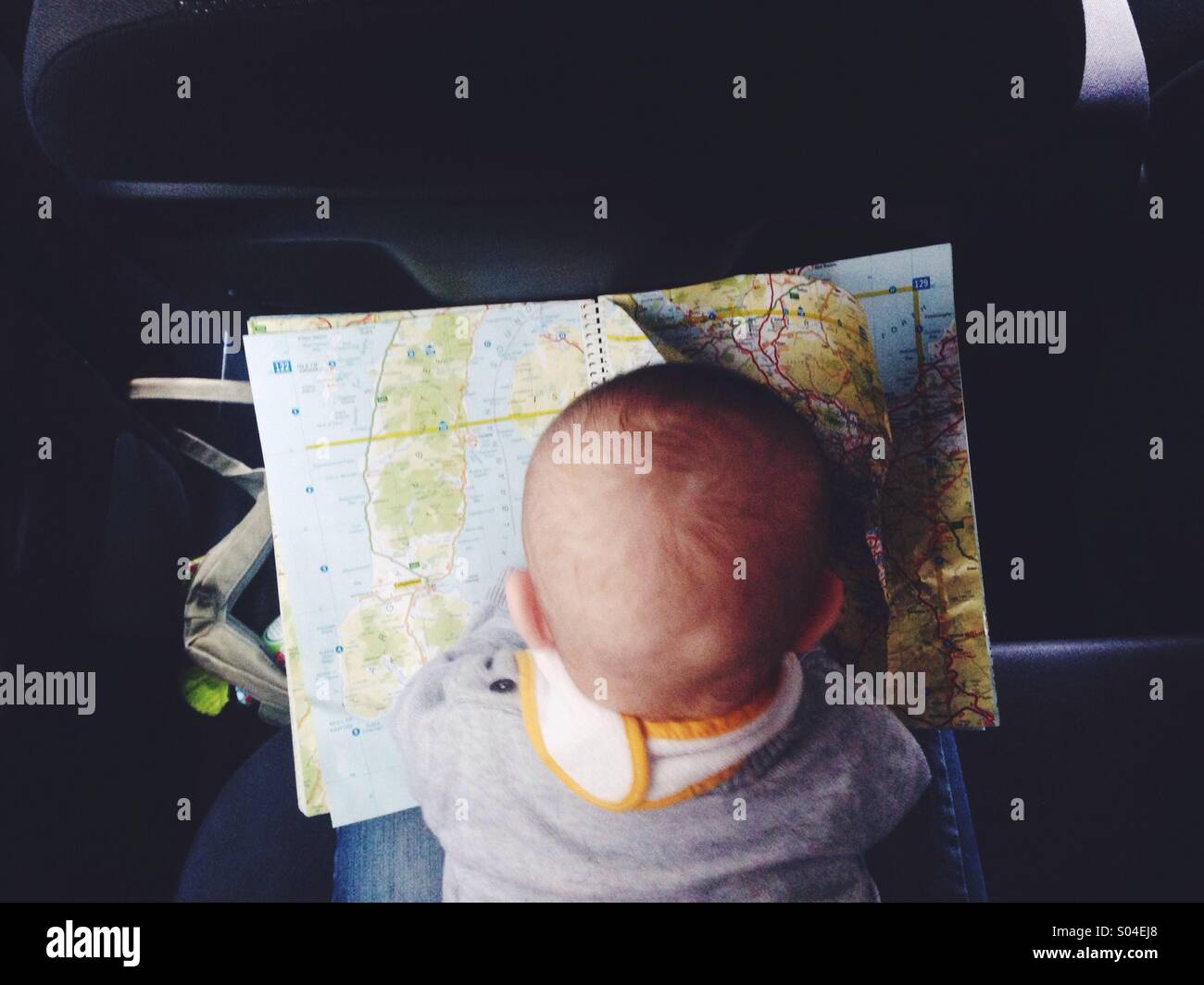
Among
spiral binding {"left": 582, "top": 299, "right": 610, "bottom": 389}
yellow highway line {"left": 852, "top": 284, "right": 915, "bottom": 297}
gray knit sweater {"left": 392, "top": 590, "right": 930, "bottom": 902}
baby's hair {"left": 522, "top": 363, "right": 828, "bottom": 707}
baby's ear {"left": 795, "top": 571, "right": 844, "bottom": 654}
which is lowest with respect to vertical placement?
gray knit sweater {"left": 392, "top": 590, "right": 930, "bottom": 902}

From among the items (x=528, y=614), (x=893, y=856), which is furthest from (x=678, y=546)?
(x=893, y=856)

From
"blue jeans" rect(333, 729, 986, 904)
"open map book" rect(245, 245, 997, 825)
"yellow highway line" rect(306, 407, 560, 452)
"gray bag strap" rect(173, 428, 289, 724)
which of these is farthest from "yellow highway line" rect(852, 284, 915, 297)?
"gray bag strap" rect(173, 428, 289, 724)

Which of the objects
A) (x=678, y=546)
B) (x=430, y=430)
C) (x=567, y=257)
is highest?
(x=567, y=257)

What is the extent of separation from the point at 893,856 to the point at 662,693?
29cm

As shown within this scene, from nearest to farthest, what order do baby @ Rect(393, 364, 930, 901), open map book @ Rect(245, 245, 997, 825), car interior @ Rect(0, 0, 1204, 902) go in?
car interior @ Rect(0, 0, 1204, 902)
baby @ Rect(393, 364, 930, 901)
open map book @ Rect(245, 245, 997, 825)

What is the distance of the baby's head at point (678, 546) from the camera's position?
0.49 meters

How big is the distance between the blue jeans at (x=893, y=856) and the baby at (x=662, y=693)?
0.14 ft

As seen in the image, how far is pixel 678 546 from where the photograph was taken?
0.49 metres

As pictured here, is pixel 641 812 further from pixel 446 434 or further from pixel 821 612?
pixel 446 434


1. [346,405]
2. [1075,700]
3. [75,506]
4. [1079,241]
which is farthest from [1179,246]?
[75,506]

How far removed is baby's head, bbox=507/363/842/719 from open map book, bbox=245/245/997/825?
74 mm

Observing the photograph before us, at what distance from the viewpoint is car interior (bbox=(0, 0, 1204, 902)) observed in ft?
1.29

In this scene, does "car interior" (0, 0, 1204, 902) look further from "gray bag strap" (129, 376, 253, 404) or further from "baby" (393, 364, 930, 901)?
"baby" (393, 364, 930, 901)
